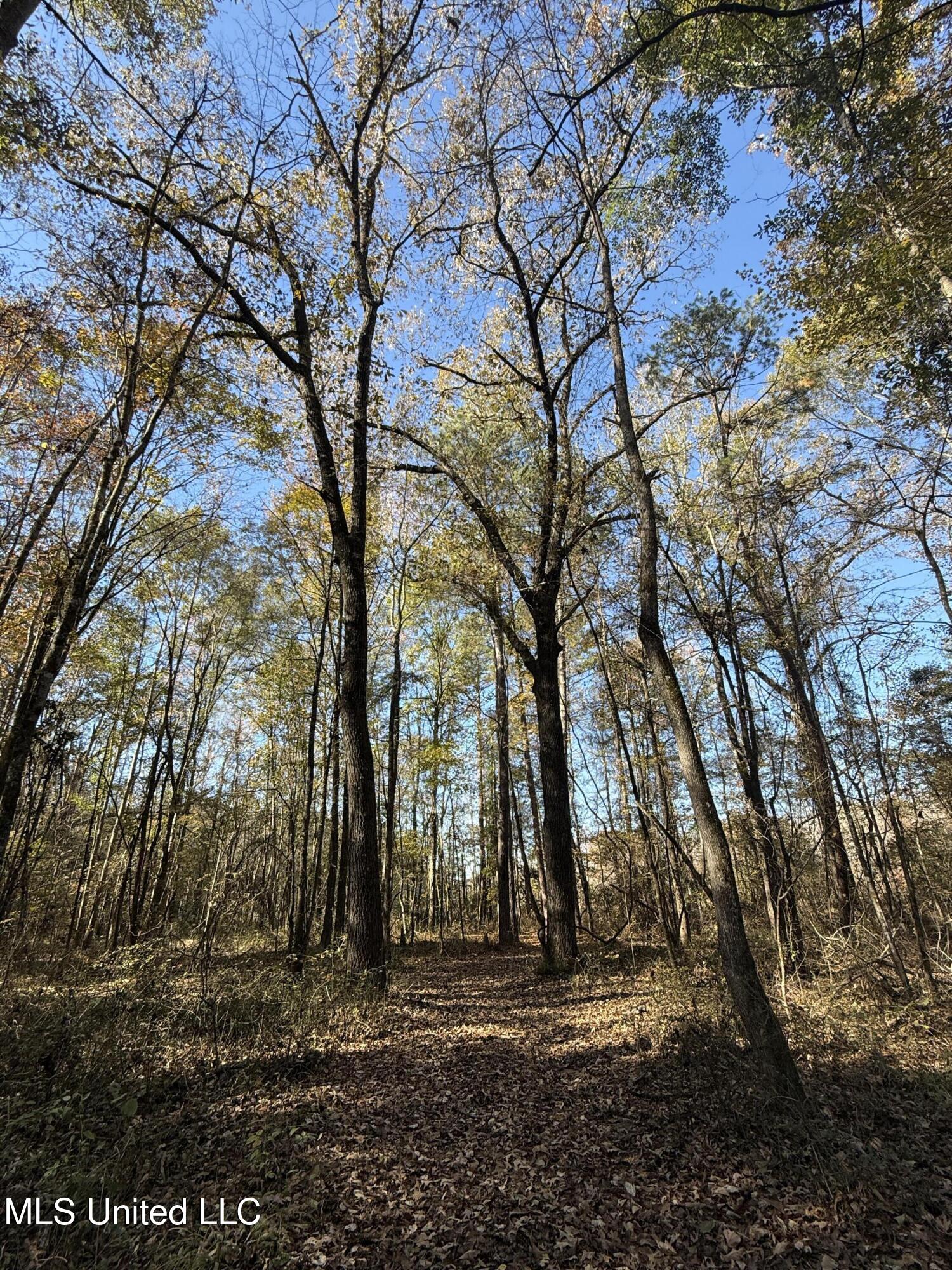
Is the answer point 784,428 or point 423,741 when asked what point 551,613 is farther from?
point 423,741

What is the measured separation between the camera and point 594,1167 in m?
3.57

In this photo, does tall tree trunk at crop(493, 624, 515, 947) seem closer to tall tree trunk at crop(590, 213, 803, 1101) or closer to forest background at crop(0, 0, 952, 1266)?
forest background at crop(0, 0, 952, 1266)

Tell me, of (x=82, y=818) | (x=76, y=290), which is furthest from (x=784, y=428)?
(x=82, y=818)

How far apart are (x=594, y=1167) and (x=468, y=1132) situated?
40.8 inches

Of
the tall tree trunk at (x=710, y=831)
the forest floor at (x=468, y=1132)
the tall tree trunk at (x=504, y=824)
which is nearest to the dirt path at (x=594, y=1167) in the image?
the forest floor at (x=468, y=1132)

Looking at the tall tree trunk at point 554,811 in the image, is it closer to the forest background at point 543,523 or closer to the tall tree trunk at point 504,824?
the forest background at point 543,523

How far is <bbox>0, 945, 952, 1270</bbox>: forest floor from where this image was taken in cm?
285

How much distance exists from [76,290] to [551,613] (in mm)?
7995

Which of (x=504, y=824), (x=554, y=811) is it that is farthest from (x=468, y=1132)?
(x=504, y=824)

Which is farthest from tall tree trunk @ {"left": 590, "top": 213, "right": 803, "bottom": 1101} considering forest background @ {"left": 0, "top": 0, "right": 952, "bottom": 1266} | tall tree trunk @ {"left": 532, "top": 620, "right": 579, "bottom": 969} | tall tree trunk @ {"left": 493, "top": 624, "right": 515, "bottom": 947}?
tall tree trunk @ {"left": 493, "top": 624, "right": 515, "bottom": 947}

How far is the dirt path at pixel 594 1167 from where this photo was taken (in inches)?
112

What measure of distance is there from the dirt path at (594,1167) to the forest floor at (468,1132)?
2cm

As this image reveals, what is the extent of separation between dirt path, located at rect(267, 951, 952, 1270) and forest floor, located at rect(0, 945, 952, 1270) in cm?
2

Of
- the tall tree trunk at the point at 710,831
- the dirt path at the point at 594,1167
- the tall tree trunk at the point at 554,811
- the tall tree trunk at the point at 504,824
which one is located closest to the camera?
the dirt path at the point at 594,1167
